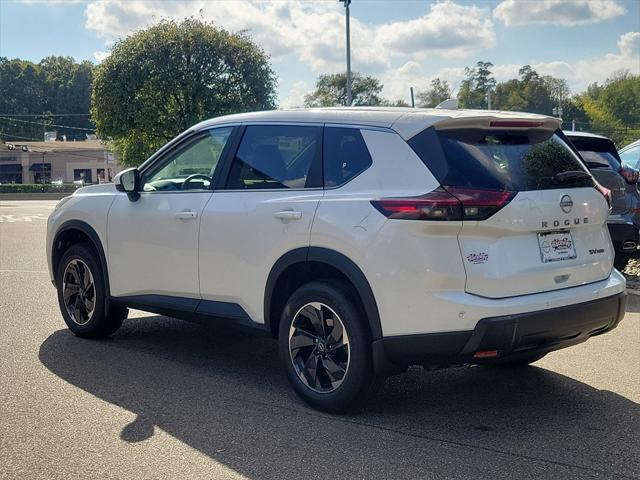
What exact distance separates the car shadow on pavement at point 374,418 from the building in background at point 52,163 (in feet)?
270

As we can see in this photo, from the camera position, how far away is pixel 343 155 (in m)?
4.80

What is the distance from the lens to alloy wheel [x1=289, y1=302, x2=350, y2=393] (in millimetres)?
4645

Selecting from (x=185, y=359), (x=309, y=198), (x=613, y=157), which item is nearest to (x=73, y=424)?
(x=185, y=359)

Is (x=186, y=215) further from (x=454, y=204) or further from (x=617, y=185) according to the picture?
(x=617, y=185)

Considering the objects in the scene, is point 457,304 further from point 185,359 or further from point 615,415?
point 185,359

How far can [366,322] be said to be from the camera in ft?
14.9

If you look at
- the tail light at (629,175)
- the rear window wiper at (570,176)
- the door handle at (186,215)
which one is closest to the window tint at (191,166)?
the door handle at (186,215)

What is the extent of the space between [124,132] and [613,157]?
3516cm

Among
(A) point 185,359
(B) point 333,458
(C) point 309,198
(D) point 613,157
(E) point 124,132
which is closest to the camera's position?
(B) point 333,458

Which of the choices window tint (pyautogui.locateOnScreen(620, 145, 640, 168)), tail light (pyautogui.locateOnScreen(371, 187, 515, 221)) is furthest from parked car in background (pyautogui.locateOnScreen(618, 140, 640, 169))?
tail light (pyautogui.locateOnScreen(371, 187, 515, 221))

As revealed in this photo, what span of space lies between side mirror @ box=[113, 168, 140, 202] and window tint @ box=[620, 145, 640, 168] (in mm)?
7674

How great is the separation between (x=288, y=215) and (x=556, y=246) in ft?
5.48

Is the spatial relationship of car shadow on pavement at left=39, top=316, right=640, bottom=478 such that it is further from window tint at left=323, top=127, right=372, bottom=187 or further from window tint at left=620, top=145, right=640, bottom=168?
window tint at left=620, top=145, right=640, bottom=168

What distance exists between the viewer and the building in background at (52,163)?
85.4m
